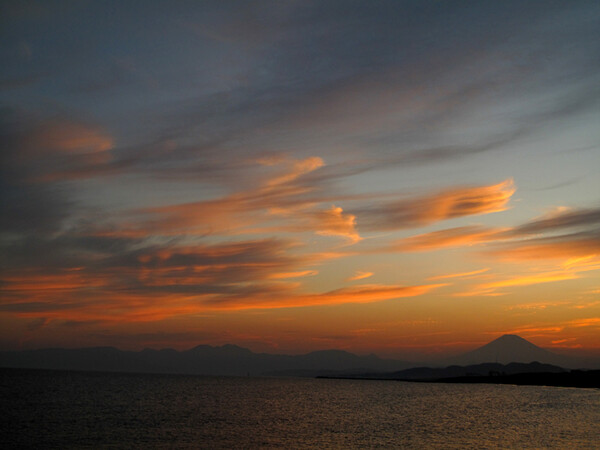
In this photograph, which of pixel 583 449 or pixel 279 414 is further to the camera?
pixel 279 414

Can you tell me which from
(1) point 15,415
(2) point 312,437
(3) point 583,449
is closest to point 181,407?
(1) point 15,415

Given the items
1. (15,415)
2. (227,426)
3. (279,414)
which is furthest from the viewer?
(279,414)

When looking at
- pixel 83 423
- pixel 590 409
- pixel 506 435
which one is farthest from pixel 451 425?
pixel 83 423

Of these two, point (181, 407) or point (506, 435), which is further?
point (181, 407)

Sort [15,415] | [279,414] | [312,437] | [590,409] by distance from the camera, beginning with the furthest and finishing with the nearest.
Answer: [590,409]
[279,414]
[15,415]
[312,437]

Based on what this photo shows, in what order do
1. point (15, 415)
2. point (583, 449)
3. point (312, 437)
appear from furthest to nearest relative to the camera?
point (15, 415)
point (312, 437)
point (583, 449)

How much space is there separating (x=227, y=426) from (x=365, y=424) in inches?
671

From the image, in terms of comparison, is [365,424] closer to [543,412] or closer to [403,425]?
[403,425]

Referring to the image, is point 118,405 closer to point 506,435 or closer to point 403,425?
point 403,425

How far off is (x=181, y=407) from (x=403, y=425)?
4122 centimetres

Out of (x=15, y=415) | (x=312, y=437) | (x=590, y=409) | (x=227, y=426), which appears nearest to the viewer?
(x=312, y=437)

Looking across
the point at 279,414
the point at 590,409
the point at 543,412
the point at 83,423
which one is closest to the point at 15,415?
the point at 83,423

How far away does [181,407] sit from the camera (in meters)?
88.4

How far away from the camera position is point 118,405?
88.9 meters
